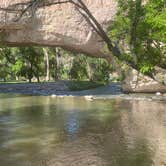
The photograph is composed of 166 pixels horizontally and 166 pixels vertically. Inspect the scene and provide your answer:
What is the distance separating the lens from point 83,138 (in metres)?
12.2

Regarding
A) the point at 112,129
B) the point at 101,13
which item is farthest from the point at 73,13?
the point at 112,129

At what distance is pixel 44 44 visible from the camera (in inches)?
1310

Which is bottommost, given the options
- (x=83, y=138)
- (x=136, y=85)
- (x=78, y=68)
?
(x=83, y=138)

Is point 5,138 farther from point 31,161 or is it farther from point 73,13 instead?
point 73,13

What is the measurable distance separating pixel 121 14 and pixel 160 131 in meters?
6.21

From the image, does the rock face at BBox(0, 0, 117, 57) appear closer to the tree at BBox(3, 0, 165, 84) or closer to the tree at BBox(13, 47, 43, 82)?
the tree at BBox(13, 47, 43, 82)

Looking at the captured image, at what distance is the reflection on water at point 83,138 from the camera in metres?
9.39

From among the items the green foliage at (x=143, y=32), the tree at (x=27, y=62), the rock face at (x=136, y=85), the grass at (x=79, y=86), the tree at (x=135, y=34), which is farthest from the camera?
the tree at (x=27, y=62)

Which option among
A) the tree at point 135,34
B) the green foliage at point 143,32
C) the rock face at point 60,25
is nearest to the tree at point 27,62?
the rock face at point 60,25

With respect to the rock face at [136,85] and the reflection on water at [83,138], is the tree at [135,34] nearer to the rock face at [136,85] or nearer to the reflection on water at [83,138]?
the reflection on water at [83,138]

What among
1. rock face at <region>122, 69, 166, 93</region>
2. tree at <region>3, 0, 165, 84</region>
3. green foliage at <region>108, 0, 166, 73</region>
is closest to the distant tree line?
rock face at <region>122, 69, 166, 93</region>

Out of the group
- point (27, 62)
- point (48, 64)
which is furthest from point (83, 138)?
point (48, 64)

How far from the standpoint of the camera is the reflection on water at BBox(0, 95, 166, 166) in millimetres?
9391

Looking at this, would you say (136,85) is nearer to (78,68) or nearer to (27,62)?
(27,62)
